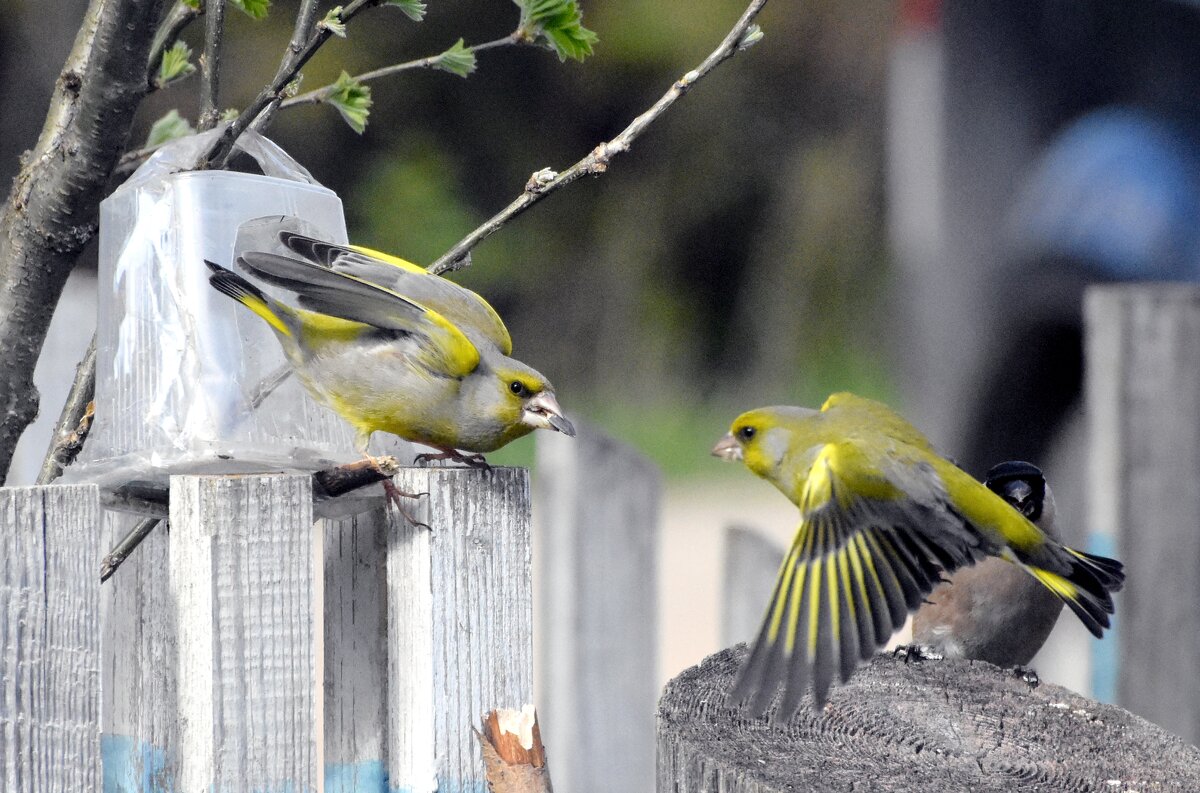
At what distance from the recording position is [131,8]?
210cm

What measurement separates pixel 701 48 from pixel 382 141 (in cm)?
336

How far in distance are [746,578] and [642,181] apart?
11495mm

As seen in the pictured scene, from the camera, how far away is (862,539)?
2939mm

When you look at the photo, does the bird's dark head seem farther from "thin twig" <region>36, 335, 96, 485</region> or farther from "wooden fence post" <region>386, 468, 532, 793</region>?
"thin twig" <region>36, 335, 96, 485</region>

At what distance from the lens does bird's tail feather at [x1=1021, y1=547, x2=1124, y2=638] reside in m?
3.16

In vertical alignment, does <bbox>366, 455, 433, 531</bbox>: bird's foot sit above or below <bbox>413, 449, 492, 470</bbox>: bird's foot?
below

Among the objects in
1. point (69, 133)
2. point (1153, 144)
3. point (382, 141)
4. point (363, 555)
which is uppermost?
point (382, 141)

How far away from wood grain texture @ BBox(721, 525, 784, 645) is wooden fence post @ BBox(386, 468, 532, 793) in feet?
7.13

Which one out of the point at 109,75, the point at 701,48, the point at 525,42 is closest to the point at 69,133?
the point at 109,75

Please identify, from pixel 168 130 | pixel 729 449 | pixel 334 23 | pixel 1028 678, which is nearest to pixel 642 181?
pixel 729 449

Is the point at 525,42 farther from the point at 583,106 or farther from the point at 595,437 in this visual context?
the point at 583,106

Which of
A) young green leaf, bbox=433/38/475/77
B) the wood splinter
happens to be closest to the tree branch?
young green leaf, bbox=433/38/475/77

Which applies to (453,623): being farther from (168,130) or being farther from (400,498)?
(168,130)

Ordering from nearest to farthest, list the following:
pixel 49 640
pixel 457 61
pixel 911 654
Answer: pixel 49 640
pixel 457 61
pixel 911 654
